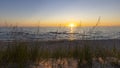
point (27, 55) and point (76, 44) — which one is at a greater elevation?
point (76, 44)

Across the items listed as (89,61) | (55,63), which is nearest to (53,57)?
(55,63)

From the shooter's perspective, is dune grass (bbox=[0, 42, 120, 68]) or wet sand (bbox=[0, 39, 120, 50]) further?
wet sand (bbox=[0, 39, 120, 50])

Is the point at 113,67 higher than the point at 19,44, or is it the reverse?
the point at 19,44

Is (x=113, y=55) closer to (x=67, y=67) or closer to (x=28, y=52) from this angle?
(x=67, y=67)

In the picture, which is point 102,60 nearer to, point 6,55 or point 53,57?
point 53,57

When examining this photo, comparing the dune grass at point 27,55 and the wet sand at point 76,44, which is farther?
the wet sand at point 76,44

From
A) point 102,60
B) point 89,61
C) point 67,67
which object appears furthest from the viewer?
point 102,60

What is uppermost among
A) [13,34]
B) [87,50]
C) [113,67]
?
[13,34]

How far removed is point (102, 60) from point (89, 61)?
0.48 meters

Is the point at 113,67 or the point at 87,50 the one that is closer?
the point at 113,67

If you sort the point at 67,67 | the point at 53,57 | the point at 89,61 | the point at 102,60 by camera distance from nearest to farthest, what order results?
1. the point at 67,67
2. the point at 89,61
3. the point at 102,60
4. the point at 53,57

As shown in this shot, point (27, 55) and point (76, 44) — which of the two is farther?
point (76, 44)

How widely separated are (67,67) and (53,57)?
3.79 ft

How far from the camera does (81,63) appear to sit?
14.8ft
